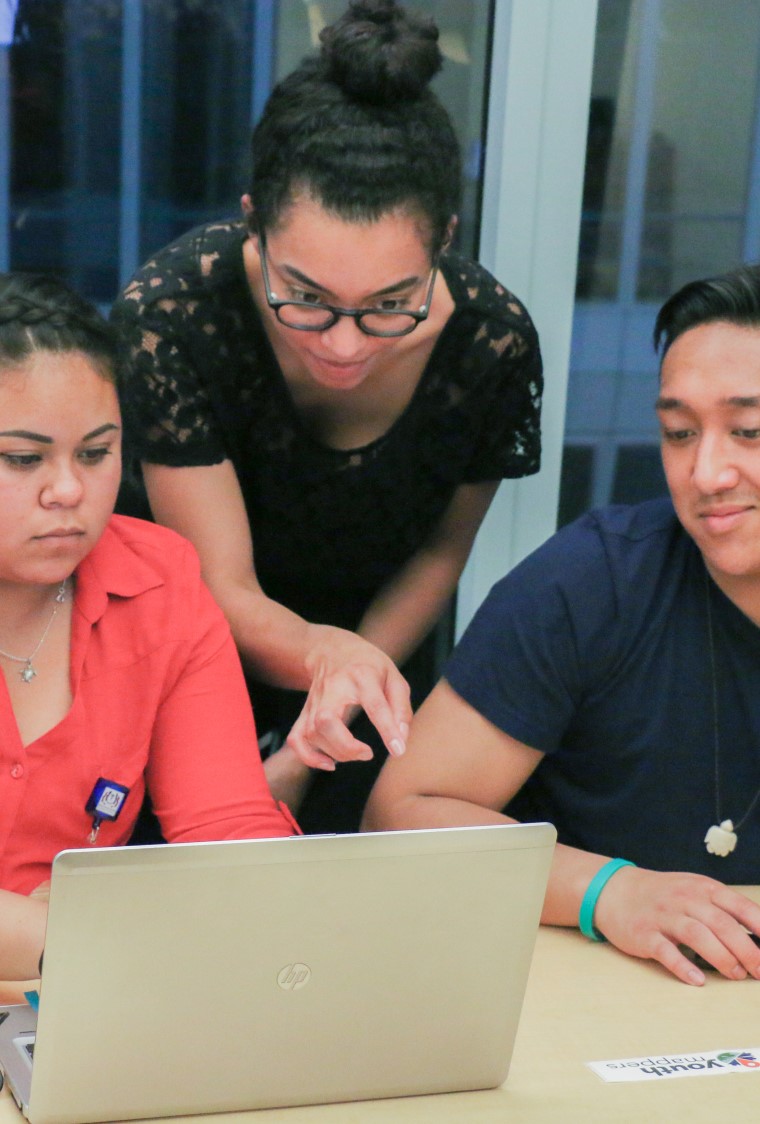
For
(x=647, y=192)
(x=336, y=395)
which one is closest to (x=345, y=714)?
(x=336, y=395)

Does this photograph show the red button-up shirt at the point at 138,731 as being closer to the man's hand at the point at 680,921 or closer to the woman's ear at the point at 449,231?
the man's hand at the point at 680,921

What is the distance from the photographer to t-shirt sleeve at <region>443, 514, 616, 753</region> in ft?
4.99

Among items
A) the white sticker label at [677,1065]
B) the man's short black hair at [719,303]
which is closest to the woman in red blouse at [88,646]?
the white sticker label at [677,1065]

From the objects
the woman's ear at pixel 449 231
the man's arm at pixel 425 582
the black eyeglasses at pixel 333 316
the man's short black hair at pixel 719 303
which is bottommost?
the man's arm at pixel 425 582

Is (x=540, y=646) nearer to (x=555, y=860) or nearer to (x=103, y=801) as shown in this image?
(x=555, y=860)

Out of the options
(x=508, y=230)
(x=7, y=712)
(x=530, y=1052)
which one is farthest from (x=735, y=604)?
(x=508, y=230)

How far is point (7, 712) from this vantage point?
4.46 feet

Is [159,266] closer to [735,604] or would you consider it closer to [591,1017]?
[735,604]

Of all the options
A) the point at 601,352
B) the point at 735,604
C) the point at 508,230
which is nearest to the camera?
the point at 735,604

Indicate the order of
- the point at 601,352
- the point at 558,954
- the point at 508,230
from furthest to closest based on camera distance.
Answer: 1. the point at 601,352
2. the point at 508,230
3. the point at 558,954

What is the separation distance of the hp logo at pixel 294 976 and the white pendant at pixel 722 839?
74 centimetres

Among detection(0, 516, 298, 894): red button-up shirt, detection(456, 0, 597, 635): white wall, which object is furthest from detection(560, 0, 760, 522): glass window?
detection(0, 516, 298, 894): red button-up shirt

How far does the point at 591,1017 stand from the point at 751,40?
1.85m

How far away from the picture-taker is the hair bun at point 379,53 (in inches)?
60.0
